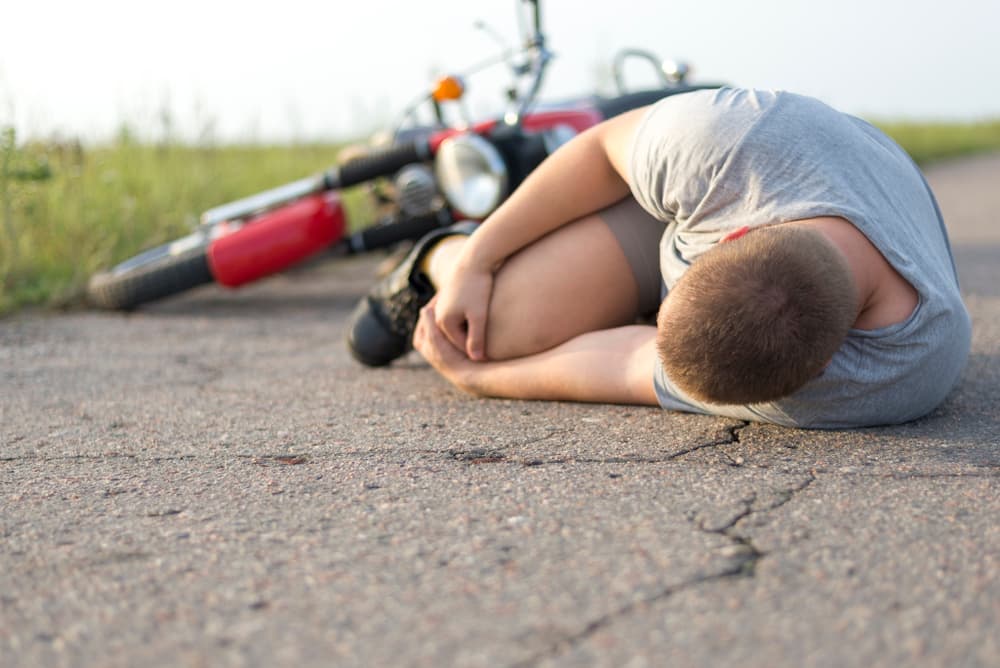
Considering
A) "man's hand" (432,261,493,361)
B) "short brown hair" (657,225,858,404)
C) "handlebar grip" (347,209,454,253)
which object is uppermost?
"short brown hair" (657,225,858,404)

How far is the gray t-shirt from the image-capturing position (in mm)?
1906

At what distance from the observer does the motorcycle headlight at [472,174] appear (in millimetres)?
3424

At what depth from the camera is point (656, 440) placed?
2018mm

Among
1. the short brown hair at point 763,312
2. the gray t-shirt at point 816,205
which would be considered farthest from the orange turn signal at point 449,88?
the short brown hair at point 763,312

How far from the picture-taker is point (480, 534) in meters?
1.52

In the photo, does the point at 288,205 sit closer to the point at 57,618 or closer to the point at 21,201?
the point at 21,201

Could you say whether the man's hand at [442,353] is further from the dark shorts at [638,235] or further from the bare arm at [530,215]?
the dark shorts at [638,235]

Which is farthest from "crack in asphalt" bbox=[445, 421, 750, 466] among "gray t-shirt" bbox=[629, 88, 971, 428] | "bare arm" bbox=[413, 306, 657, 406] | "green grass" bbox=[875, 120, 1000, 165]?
"green grass" bbox=[875, 120, 1000, 165]

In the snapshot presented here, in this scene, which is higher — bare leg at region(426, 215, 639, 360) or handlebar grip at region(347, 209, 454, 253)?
bare leg at region(426, 215, 639, 360)

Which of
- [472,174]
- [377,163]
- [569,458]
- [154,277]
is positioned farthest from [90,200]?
[569,458]

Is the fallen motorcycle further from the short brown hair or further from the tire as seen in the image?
the short brown hair

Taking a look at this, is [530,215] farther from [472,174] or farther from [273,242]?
[273,242]

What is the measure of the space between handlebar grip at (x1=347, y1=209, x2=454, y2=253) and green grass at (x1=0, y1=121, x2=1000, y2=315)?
1.18m

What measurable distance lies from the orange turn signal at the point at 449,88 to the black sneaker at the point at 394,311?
103 cm
